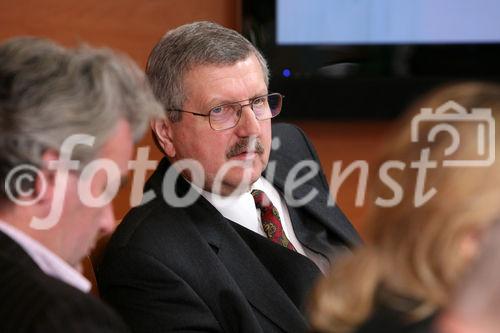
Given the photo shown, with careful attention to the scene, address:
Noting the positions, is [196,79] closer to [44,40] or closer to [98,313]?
[44,40]

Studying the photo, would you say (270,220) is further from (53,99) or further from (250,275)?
(53,99)

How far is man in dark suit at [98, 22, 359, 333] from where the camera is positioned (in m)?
2.00

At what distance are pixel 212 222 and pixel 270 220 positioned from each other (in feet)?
0.68

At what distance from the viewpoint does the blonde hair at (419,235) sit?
3.63 feet

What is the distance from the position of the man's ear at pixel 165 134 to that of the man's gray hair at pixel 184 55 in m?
0.03

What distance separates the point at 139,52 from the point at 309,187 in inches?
34.2

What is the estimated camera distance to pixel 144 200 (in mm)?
2176

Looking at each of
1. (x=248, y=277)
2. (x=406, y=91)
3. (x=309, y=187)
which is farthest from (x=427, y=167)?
(x=406, y=91)

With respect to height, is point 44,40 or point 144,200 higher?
point 44,40

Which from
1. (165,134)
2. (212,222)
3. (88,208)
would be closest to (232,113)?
(165,134)

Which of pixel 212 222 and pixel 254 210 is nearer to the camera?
pixel 212 222

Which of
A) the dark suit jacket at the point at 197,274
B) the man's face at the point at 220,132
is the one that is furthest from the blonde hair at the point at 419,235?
the man's face at the point at 220,132

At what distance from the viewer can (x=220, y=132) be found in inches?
87.7

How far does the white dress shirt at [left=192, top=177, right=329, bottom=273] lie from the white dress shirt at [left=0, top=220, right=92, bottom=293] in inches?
30.2
